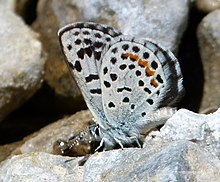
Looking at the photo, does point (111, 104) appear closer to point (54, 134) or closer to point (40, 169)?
point (40, 169)

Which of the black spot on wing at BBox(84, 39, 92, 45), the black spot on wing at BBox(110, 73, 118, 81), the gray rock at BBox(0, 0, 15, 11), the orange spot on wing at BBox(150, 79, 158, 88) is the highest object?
the black spot on wing at BBox(84, 39, 92, 45)

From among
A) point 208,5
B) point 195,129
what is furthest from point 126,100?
point 208,5

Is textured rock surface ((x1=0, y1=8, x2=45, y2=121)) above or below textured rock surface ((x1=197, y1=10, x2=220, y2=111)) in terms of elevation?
above

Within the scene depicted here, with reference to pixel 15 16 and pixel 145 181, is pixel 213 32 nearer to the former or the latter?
pixel 15 16

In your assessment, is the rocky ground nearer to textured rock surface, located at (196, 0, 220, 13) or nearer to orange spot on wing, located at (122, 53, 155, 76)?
textured rock surface, located at (196, 0, 220, 13)

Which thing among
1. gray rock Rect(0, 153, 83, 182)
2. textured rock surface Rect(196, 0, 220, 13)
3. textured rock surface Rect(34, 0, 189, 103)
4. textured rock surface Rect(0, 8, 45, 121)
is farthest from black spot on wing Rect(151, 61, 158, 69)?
textured rock surface Rect(196, 0, 220, 13)

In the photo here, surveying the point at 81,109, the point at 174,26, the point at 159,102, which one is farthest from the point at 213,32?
the point at 159,102

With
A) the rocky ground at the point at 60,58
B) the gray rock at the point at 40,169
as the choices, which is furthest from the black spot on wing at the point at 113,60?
the gray rock at the point at 40,169
